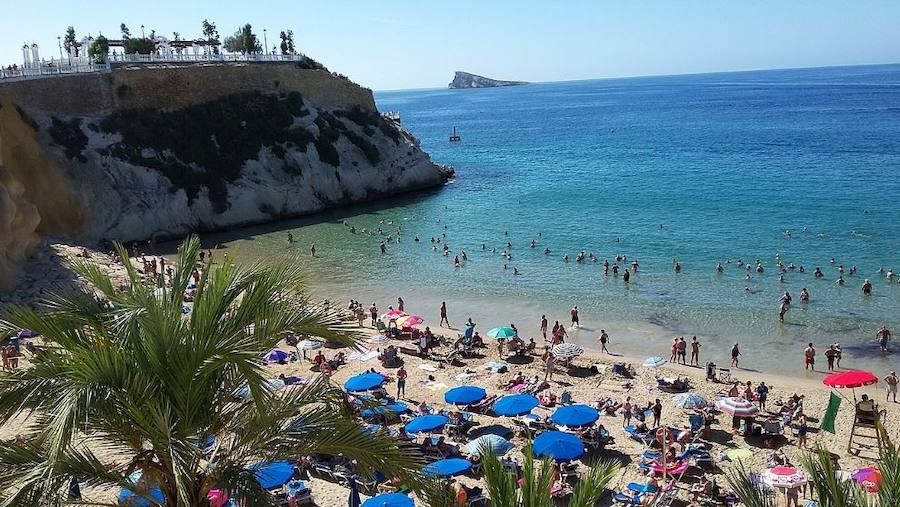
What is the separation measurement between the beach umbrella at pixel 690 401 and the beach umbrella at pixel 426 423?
6016mm

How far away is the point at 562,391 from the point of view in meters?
20.5

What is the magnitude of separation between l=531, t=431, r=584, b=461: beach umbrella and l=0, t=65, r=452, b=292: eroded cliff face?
22800mm

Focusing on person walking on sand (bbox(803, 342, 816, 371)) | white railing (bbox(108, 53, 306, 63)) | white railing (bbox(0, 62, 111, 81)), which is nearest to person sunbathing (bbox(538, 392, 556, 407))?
person walking on sand (bbox(803, 342, 816, 371))

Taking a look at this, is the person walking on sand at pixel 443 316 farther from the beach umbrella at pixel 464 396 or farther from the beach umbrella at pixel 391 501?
the beach umbrella at pixel 391 501

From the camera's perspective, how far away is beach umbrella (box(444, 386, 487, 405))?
17484mm

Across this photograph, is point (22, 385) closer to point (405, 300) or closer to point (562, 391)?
point (562, 391)

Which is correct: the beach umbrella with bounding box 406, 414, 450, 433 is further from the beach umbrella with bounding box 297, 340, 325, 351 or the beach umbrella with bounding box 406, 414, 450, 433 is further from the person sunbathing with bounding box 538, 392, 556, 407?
the beach umbrella with bounding box 297, 340, 325, 351

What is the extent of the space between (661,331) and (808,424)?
28.4 feet

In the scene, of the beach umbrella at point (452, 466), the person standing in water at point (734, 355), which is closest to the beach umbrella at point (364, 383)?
the beach umbrella at point (452, 466)

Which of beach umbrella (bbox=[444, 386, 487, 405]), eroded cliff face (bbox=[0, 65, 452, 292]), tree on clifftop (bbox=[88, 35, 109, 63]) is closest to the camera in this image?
beach umbrella (bbox=[444, 386, 487, 405])

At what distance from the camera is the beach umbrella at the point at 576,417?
15.7 metres

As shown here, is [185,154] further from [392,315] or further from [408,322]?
[408,322]

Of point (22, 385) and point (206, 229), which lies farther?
point (206, 229)

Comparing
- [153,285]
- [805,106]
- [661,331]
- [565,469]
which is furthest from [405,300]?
[805,106]
